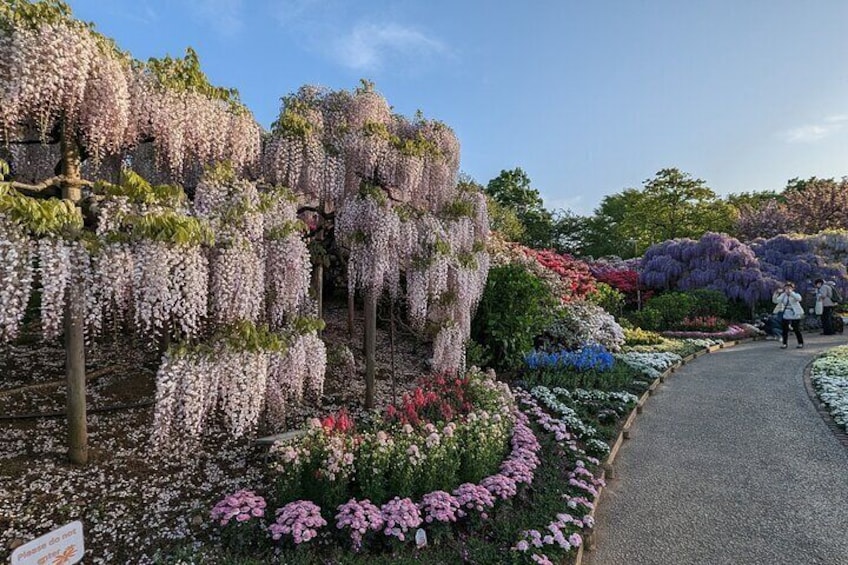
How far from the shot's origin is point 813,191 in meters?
24.6

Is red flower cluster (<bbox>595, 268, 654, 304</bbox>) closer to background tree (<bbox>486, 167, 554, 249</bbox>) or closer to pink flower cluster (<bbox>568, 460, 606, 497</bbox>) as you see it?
background tree (<bbox>486, 167, 554, 249</bbox>)

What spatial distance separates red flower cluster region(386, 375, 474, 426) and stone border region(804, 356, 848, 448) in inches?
178

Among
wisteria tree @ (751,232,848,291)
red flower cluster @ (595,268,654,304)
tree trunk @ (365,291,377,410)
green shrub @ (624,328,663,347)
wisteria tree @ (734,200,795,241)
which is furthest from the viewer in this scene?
wisteria tree @ (734,200,795,241)

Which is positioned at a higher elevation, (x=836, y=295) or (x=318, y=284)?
(x=318, y=284)

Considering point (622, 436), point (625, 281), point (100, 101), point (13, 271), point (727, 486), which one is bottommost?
point (727, 486)

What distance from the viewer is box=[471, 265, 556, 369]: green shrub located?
796 cm

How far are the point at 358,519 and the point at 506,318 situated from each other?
5114mm

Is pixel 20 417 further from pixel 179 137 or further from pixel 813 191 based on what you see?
pixel 813 191

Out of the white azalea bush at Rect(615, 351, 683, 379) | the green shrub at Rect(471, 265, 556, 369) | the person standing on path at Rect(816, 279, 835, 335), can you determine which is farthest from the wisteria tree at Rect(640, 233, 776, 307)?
the green shrub at Rect(471, 265, 556, 369)

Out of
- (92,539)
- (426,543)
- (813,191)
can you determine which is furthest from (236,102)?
(813,191)

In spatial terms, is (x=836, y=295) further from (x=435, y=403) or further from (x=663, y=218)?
(x=435, y=403)

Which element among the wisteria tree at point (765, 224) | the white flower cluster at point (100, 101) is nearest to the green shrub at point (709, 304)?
the wisteria tree at point (765, 224)

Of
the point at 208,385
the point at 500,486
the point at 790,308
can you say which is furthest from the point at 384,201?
the point at 790,308

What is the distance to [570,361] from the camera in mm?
8273
